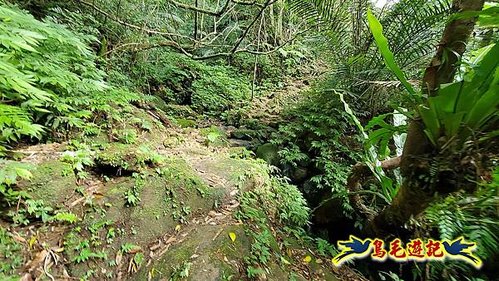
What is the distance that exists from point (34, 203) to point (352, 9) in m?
4.26

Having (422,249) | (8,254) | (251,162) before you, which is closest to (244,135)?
(251,162)

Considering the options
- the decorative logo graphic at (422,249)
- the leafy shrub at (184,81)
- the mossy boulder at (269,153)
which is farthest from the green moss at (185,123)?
the decorative logo graphic at (422,249)

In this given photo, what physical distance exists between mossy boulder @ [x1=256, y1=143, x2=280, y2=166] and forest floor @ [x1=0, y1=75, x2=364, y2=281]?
96cm

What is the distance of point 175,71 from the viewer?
207 inches

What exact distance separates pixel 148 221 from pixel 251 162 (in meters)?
1.37

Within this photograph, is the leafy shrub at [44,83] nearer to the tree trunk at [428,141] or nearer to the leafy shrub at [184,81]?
the leafy shrub at [184,81]

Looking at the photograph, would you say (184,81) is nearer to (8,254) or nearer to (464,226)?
(8,254)

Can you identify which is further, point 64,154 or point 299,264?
point 299,264

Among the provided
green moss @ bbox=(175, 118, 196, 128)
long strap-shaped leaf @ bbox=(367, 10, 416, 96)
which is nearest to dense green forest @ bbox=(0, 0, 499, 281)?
long strap-shaped leaf @ bbox=(367, 10, 416, 96)

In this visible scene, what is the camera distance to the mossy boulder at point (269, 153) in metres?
3.94

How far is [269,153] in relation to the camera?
4.00 m

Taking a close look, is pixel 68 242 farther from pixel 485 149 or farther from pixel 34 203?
pixel 485 149

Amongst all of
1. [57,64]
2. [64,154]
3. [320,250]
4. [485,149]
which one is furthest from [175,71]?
[485,149]

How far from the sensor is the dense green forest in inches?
59.2
